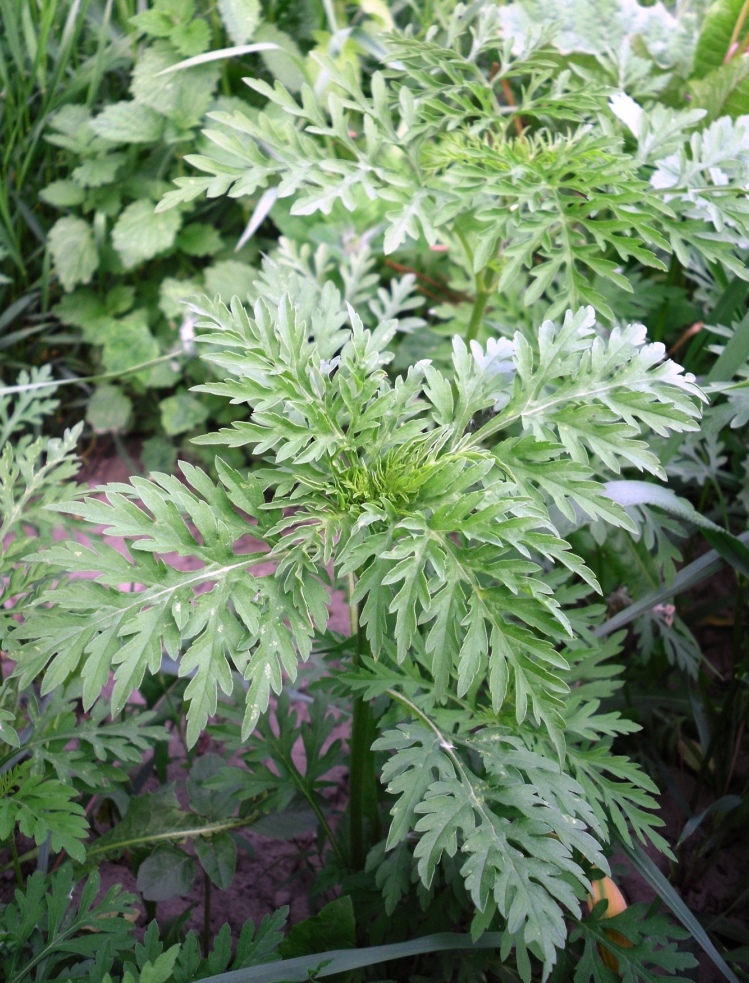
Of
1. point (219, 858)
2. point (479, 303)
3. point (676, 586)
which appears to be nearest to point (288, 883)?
point (219, 858)

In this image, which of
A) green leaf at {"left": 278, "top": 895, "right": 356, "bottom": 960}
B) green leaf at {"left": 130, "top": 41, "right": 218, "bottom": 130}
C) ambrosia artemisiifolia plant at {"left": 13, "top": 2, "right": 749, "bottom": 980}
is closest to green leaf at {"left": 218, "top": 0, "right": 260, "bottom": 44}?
green leaf at {"left": 130, "top": 41, "right": 218, "bottom": 130}

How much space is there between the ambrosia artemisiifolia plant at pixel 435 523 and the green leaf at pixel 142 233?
0.91m

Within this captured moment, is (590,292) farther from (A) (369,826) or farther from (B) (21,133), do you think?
(B) (21,133)

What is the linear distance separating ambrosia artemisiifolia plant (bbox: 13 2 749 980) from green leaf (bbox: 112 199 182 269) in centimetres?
91

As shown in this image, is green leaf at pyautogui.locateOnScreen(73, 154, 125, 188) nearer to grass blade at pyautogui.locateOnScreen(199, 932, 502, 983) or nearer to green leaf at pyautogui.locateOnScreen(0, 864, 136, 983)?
green leaf at pyautogui.locateOnScreen(0, 864, 136, 983)

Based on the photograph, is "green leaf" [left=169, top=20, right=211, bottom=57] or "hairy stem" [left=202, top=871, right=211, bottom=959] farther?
"green leaf" [left=169, top=20, right=211, bottom=57]

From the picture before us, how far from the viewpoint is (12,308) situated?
223 centimetres

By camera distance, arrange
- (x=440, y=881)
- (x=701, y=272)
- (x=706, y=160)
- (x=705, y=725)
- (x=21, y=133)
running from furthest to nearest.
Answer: (x=21, y=133) → (x=701, y=272) → (x=705, y=725) → (x=706, y=160) → (x=440, y=881)

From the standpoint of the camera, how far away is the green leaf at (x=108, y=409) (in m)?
2.25

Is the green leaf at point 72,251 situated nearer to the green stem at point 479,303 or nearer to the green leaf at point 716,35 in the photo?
the green stem at point 479,303

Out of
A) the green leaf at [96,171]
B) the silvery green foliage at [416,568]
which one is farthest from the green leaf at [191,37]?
the silvery green foliage at [416,568]

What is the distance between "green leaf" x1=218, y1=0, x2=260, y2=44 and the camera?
207 centimetres

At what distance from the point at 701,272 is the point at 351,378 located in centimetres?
110

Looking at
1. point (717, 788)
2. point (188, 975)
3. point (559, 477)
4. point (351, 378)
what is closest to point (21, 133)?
point (351, 378)
